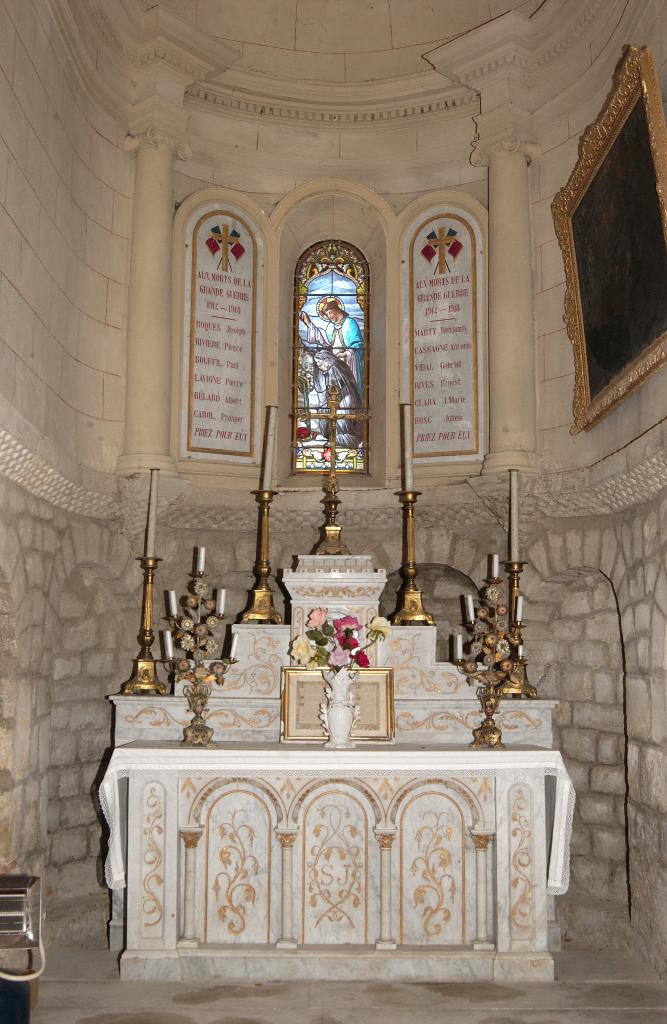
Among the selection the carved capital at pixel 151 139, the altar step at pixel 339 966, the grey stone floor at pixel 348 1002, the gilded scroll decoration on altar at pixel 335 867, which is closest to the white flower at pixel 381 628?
the gilded scroll decoration on altar at pixel 335 867

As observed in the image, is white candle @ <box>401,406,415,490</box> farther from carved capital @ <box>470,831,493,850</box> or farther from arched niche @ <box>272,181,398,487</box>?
carved capital @ <box>470,831,493,850</box>

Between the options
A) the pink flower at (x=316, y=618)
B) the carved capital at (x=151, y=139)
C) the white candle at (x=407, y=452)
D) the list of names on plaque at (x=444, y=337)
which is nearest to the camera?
the pink flower at (x=316, y=618)

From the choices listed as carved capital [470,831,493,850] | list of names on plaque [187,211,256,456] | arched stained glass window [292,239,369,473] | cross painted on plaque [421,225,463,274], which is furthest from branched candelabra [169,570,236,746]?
cross painted on plaque [421,225,463,274]

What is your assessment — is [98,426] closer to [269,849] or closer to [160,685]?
[160,685]

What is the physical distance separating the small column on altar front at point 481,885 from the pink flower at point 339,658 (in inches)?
50.6

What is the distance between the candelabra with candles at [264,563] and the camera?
274 inches

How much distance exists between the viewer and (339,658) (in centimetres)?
637

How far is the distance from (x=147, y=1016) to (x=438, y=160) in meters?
7.61

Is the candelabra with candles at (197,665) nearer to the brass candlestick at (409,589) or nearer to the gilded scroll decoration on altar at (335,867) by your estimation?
the gilded scroll decoration on altar at (335,867)

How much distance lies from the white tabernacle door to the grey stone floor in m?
0.17

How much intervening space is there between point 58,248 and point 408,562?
138 inches

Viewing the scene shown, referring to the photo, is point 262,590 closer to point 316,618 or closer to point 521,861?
point 316,618

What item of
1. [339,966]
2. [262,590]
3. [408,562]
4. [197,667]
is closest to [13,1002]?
[339,966]

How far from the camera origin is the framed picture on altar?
21.6 feet
